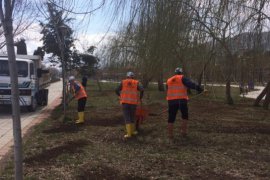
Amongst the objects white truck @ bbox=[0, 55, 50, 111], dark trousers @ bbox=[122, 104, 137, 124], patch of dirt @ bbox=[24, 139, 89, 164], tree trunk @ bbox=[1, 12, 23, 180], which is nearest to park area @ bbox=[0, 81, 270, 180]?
patch of dirt @ bbox=[24, 139, 89, 164]

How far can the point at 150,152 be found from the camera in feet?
29.0

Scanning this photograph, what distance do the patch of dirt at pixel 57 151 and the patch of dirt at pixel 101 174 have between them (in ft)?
3.47

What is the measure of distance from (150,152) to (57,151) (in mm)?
1791

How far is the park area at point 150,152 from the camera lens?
7076mm

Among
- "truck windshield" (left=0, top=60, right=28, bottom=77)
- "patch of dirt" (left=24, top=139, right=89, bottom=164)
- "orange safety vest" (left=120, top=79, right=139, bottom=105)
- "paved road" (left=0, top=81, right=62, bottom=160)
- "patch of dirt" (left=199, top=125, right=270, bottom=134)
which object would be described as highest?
"truck windshield" (left=0, top=60, right=28, bottom=77)

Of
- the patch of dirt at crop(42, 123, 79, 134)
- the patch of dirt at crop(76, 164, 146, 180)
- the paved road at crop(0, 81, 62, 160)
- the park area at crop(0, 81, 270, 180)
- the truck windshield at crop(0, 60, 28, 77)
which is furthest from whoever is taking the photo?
the truck windshield at crop(0, 60, 28, 77)

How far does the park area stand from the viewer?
7076 millimetres

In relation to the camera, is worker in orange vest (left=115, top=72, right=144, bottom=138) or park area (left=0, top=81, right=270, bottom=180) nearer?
park area (left=0, top=81, right=270, bottom=180)

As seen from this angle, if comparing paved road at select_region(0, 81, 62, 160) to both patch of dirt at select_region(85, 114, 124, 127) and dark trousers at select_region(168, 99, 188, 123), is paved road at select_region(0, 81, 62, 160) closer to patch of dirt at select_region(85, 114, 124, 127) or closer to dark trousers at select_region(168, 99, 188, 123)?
patch of dirt at select_region(85, 114, 124, 127)

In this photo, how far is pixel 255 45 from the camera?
4863 mm

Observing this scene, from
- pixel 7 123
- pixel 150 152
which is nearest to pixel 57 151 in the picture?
pixel 150 152

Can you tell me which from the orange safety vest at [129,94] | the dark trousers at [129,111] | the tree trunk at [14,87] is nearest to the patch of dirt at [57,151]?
the dark trousers at [129,111]

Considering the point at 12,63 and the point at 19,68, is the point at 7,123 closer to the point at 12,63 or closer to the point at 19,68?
the point at 19,68

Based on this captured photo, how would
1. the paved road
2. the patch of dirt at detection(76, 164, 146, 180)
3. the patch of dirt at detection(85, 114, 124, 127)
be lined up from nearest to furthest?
the patch of dirt at detection(76, 164, 146, 180) → the paved road → the patch of dirt at detection(85, 114, 124, 127)
